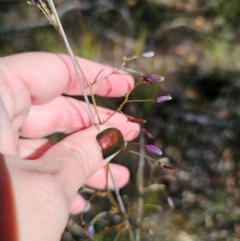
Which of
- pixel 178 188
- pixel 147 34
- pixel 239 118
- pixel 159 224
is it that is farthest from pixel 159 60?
pixel 159 224

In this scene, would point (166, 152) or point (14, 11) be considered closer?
point (166, 152)

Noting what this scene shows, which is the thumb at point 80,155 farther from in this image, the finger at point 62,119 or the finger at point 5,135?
the finger at point 62,119

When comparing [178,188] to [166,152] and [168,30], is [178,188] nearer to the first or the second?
[166,152]

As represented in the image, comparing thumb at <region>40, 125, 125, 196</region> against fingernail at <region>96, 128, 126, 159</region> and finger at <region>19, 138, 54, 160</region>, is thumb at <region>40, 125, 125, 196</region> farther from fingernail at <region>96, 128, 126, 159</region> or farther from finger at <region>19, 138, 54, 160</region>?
finger at <region>19, 138, 54, 160</region>

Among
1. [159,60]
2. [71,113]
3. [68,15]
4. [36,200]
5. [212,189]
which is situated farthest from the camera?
[68,15]

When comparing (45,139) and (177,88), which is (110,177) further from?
(177,88)
